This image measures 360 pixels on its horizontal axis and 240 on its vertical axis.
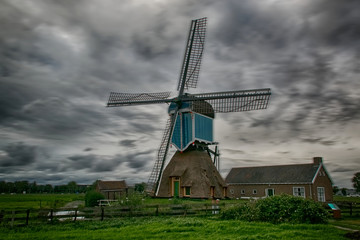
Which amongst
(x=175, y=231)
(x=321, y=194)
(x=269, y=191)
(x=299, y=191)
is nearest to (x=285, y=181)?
(x=299, y=191)

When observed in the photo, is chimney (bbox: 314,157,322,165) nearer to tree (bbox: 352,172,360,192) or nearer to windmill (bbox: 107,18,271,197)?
windmill (bbox: 107,18,271,197)

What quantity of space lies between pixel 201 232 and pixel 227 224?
7.16 ft

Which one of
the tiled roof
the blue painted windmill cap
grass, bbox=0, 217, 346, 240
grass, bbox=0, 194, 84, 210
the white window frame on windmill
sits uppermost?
the blue painted windmill cap

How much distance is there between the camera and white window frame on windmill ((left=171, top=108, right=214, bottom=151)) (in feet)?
97.2

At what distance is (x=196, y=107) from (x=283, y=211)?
53.9ft

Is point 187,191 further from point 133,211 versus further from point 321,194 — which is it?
point 321,194

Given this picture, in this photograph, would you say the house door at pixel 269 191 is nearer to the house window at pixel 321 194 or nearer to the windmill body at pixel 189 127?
the house window at pixel 321 194

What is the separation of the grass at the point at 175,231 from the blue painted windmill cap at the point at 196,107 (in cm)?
1632

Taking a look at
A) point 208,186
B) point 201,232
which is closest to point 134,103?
point 208,186

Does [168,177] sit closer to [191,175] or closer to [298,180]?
[191,175]

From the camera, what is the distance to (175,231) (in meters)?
12.9

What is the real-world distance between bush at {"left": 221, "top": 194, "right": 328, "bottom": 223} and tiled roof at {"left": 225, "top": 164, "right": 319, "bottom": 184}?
2188 cm

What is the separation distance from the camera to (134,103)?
32.8 meters

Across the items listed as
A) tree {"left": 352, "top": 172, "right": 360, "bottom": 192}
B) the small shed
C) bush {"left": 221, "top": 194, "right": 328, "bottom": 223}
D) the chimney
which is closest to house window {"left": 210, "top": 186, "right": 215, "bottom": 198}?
bush {"left": 221, "top": 194, "right": 328, "bottom": 223}
